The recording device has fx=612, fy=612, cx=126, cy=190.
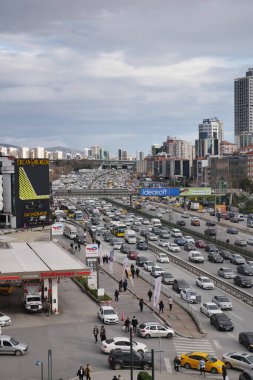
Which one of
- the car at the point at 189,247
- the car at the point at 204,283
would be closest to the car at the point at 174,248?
the car at the point at 189,247

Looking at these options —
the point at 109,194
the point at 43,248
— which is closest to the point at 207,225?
the point at 109,194

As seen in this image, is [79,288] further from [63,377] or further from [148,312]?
[63,377]

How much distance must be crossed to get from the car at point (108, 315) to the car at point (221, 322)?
4552 millimetres

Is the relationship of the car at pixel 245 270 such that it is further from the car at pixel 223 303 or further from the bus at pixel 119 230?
the bus at pixel 119 230

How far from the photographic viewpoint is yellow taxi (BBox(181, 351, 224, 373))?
2166 cm

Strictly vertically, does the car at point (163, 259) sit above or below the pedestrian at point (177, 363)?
below

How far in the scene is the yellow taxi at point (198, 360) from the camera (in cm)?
2166

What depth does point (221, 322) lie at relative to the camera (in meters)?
28.0

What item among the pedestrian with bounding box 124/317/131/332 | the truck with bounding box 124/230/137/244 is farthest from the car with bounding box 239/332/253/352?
the truck with bounding box 124/230/137/244

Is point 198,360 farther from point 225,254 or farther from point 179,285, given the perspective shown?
point 225,254

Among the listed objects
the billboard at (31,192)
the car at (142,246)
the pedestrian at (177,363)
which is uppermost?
the billboard at (31,192)

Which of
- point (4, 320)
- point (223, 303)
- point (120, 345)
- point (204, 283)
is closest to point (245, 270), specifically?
point (204, 283)

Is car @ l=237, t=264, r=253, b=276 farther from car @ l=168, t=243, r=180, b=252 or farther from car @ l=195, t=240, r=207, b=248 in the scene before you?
car @ l=195, t=240, r=207, b=248

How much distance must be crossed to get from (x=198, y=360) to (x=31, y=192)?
3447 centimetres
